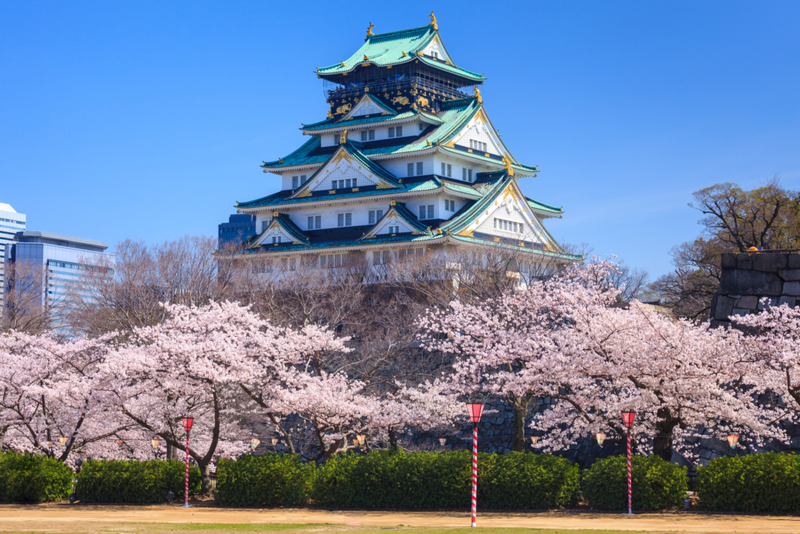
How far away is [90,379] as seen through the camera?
31.3 m

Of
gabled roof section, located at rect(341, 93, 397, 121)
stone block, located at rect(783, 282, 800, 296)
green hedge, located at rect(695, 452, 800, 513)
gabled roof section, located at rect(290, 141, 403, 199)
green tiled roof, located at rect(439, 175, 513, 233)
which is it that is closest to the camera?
green hedge, located at rect(695, 452, 800, 513)

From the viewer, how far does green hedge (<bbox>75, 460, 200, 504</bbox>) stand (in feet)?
96.8

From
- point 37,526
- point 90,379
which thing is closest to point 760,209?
point 90,379

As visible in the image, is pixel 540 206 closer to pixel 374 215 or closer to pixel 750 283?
pixel 374 215

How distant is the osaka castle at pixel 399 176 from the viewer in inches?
2461

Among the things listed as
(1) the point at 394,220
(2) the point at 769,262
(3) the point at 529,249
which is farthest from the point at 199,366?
(3) the point at 529,249

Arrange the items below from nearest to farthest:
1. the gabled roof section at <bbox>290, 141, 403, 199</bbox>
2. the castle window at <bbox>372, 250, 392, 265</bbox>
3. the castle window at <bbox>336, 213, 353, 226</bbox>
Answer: the castle window at <bbox>372, 250, 392, 265</bbox>, the gabled roof section at <bbox>290, 141, 403, 199</bbox>, the castle window at <bbox>336, 213, 353, 226</bbox>

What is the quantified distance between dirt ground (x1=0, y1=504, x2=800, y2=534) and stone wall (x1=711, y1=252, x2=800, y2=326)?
29.3 ft

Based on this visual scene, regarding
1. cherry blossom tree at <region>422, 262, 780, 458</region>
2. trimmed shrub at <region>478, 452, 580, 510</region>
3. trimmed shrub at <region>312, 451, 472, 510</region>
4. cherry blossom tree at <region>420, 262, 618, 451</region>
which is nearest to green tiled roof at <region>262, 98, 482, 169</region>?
cherry blossom tree at <region>420, 262, 618, 451</region>

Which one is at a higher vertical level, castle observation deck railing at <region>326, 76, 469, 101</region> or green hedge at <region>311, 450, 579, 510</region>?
castle observation deck railing at <region>326, 76, 469, 101</region>

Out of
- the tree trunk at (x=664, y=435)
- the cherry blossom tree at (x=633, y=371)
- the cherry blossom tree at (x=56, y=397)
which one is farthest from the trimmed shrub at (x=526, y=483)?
the cherry blossom tree at (x=56, y=397)

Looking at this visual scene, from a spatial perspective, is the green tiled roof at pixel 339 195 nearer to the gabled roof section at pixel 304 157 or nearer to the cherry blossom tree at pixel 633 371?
the gabled roof section at pixel 304 157

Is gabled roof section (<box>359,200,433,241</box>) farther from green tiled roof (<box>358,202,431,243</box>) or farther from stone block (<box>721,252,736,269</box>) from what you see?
stone block (<box>721,252,736,269</box>)

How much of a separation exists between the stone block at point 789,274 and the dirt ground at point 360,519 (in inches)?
383
